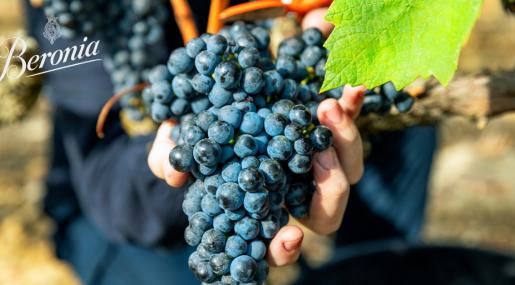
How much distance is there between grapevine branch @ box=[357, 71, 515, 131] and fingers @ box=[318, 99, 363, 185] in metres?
0.13

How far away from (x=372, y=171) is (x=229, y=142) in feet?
4.30

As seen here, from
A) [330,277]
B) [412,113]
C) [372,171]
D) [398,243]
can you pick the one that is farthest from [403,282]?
[412,113]

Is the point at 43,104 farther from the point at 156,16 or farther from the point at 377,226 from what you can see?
the point at 156,16

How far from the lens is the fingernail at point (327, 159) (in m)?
0.74

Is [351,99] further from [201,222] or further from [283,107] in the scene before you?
[201,222]

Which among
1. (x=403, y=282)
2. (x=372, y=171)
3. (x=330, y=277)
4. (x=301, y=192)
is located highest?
(x=301, y=192)

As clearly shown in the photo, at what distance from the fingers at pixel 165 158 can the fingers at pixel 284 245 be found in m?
0.14

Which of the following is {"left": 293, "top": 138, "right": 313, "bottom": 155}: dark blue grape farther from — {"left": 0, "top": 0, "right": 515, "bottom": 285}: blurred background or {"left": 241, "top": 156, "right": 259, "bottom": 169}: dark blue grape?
{"left": 0, "top": 0, "right": 515, "bottom": 285}: blurred background

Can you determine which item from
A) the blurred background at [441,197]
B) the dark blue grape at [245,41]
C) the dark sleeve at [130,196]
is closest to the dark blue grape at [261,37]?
the dark blue grape at [245,41]

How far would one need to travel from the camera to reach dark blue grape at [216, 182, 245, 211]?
0.66 m

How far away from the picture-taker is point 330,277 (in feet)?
6.35

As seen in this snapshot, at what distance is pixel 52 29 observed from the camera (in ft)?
3.06

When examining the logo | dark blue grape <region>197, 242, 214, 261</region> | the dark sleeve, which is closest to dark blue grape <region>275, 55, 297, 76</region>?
dark blue grape <region>197, 242, 214, 261</region>

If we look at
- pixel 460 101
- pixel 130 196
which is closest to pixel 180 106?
pixel 460 101
